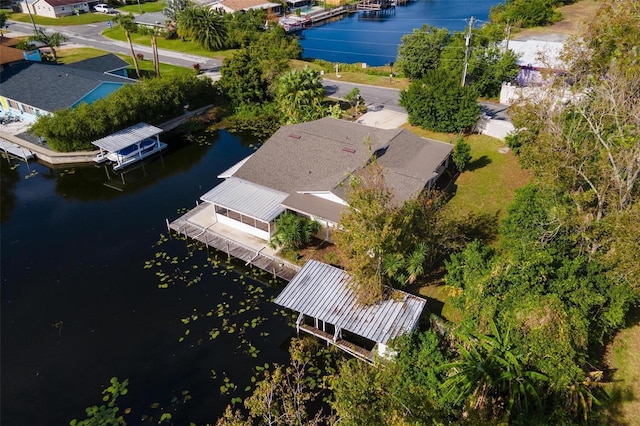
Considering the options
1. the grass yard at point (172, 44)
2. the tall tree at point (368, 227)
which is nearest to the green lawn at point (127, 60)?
the grass yard at point (172, 44)

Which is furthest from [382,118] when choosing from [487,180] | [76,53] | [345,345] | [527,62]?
[76,53]

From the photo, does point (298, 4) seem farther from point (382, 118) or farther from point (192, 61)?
point (382, 118)

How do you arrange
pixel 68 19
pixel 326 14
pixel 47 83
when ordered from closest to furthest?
1. pixel 47 83
2. pixel 68 19
3. pixel 326 14

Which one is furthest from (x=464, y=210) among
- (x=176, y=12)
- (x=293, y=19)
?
(x=293, y=19)

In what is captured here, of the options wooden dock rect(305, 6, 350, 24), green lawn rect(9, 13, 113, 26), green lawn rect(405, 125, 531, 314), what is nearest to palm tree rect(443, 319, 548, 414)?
green lawn rect(405, 125, 531, 314)

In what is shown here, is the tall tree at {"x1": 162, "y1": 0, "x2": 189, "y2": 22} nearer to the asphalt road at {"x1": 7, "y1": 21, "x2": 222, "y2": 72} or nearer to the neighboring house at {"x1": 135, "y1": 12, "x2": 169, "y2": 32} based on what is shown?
the neighboring house at {"x1": 135, "y1": 12, "x2": 169, "y2": 32}

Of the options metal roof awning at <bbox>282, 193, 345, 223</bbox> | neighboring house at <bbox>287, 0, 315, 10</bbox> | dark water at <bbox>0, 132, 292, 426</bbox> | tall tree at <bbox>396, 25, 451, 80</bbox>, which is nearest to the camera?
dark water at <bbox>0, 132, 292, 426</bbox>

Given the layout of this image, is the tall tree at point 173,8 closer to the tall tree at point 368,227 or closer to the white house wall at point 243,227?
the white house wall at point 243,227
